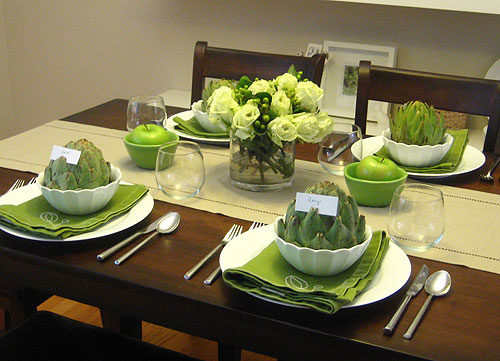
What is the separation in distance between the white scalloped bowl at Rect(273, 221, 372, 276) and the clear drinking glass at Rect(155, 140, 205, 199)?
0.34 m

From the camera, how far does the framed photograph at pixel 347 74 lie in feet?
8.05

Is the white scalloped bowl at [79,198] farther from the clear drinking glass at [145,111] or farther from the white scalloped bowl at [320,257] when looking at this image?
the clear drinking glass at [145,111]

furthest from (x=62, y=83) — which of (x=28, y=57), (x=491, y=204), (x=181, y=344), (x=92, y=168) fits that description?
(x=491, y=204)

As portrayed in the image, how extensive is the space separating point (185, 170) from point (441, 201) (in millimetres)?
483

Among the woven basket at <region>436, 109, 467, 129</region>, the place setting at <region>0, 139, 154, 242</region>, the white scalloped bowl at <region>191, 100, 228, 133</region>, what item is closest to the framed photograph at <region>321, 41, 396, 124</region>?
the woven basket at <region>436, 109, 467, 129</region>

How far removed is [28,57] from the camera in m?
3.15

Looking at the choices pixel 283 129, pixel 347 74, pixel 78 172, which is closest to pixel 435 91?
pixel 283 129

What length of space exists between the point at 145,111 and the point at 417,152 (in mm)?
646

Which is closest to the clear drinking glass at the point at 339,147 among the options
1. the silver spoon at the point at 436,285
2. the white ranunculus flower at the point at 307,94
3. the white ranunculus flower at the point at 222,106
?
the white ranunculus flower at the point at 307,94

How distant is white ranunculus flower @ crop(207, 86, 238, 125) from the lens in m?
1.23

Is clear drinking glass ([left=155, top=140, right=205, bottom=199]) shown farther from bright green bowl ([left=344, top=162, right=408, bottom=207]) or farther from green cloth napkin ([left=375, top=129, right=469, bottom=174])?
green cloth napkin ([left=375, top=129, right=469, bottom=174])

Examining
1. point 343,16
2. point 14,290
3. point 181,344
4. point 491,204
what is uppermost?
point 343,16

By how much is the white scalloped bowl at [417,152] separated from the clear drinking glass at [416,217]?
13.6 inches

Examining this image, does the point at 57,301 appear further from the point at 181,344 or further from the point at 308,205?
the point at 308,205
